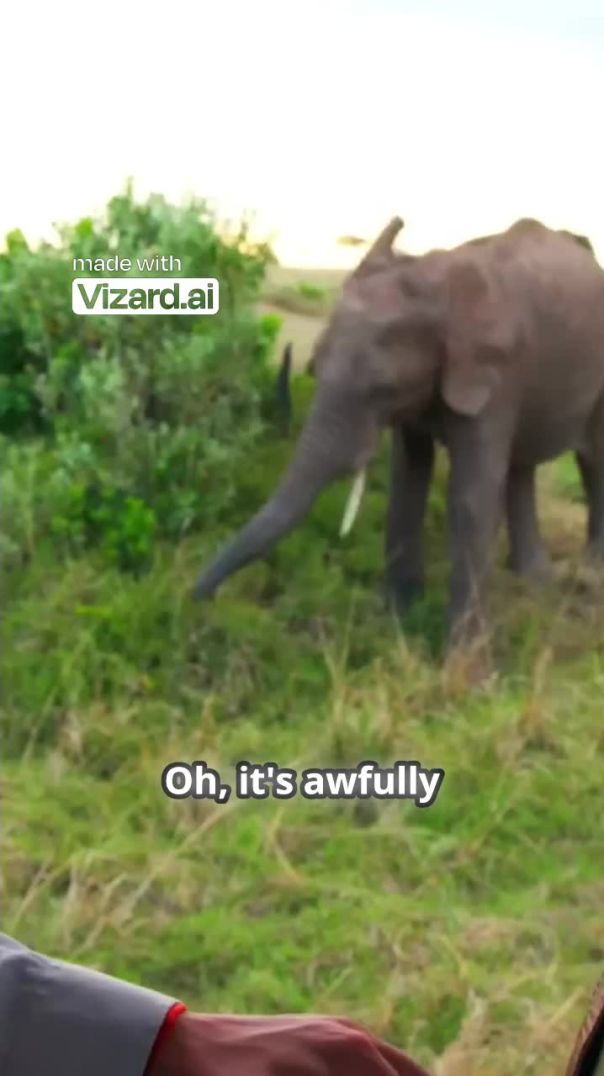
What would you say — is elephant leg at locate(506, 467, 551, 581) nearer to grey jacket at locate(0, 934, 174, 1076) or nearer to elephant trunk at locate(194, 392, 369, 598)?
elephant trunk at locate(194, 392, 369, 598)

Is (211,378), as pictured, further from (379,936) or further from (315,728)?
(379,936)

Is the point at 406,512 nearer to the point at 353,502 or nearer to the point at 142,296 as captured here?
the point at 353,502

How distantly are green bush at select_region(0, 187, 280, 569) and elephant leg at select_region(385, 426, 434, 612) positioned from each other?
11 centimetres

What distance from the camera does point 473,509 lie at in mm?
1099

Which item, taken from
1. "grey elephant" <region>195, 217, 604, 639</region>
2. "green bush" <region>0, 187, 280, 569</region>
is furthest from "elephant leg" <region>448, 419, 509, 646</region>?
"green bush" <region>0, 187, 280, 569</region>

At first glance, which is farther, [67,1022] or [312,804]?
[312,804]

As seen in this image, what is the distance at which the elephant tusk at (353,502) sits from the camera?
109 centimetres

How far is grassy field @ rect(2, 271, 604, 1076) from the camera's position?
3.38 feet

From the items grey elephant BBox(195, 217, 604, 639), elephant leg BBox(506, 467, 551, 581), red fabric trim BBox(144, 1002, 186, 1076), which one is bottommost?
red fabric trim BBox(144, 1002, 186, 1076)

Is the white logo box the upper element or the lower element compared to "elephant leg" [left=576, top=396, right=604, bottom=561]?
upper

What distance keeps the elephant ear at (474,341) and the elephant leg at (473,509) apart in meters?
0.02

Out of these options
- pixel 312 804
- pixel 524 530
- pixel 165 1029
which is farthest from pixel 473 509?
pixel 165 1029

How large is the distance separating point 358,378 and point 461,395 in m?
0.08

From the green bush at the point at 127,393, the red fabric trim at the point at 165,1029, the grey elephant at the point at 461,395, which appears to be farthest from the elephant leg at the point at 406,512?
the red fabric trim at the point at 165,1029
